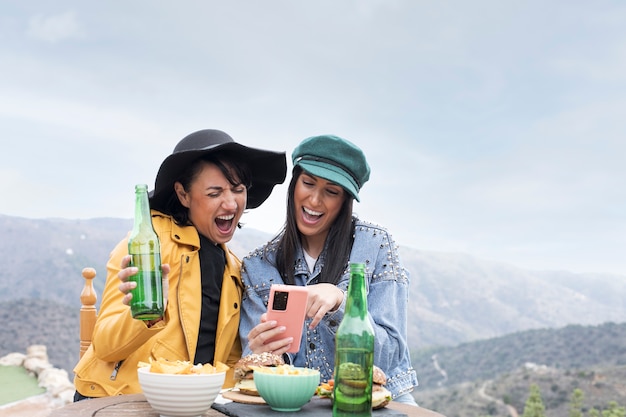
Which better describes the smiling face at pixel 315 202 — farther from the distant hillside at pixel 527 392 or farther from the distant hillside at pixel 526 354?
the distant hillside at pixel 526 354

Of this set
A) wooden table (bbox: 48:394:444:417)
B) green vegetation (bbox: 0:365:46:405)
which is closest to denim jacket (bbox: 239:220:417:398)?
wooden table (bbox: 48:394:444:417)

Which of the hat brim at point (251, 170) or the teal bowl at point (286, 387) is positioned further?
the hat brim at point (251, 170)

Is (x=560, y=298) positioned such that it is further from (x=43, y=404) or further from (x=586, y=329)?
(x=43, y=404)

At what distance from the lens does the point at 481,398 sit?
32.7 metres

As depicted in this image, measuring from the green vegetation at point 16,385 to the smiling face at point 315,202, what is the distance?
12070 millimetres

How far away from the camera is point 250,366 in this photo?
2576 millimetres

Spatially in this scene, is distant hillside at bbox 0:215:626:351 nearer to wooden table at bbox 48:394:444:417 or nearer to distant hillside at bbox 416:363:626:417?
distant hillside at bbox 416:363:626:417

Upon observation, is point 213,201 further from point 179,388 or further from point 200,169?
point 179,388

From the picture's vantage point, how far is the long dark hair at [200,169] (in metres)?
3.37

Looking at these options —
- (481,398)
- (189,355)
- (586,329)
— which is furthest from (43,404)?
(586,329)

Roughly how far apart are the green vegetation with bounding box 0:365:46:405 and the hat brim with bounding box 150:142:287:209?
11.7 m

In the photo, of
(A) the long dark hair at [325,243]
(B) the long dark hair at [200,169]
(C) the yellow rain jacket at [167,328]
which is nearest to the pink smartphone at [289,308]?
(C) the yellow rain jacket at [167,328]

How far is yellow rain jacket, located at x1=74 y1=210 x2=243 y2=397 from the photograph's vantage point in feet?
9.79

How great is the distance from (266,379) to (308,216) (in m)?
1.33
